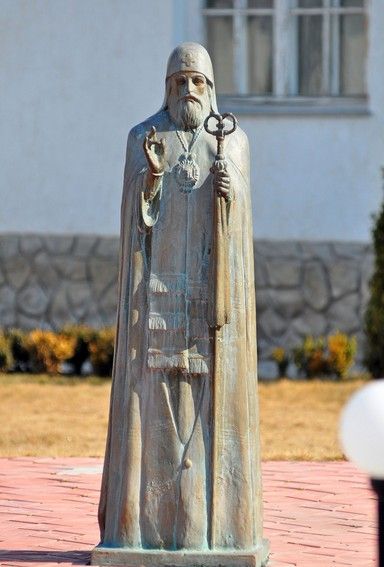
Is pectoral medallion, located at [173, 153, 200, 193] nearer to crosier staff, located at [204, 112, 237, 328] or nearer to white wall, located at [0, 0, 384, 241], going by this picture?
crosier staff, located at [204, 112, 237, 328]

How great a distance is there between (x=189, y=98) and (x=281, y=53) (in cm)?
898

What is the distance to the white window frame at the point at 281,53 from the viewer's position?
15445 millimetres

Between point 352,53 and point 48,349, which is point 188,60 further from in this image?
point 352,53

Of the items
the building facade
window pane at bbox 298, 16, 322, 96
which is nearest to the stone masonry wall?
the building facade

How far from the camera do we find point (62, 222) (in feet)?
51.1

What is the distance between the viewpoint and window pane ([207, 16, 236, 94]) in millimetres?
15812

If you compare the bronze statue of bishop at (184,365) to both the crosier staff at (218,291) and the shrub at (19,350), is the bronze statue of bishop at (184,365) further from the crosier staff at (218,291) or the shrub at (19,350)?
the shrub at (19,350)

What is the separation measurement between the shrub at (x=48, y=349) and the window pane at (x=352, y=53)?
3549 millimetres

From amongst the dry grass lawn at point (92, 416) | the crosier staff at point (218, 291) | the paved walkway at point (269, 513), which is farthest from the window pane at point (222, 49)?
the crosier staff at point (218, 291)

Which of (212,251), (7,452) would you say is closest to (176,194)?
(212,251)

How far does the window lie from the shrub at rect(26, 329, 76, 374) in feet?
9.72

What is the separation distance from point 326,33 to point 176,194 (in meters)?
9.11

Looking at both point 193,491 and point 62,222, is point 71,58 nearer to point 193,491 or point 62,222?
point 62,222

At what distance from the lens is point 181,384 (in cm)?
685
